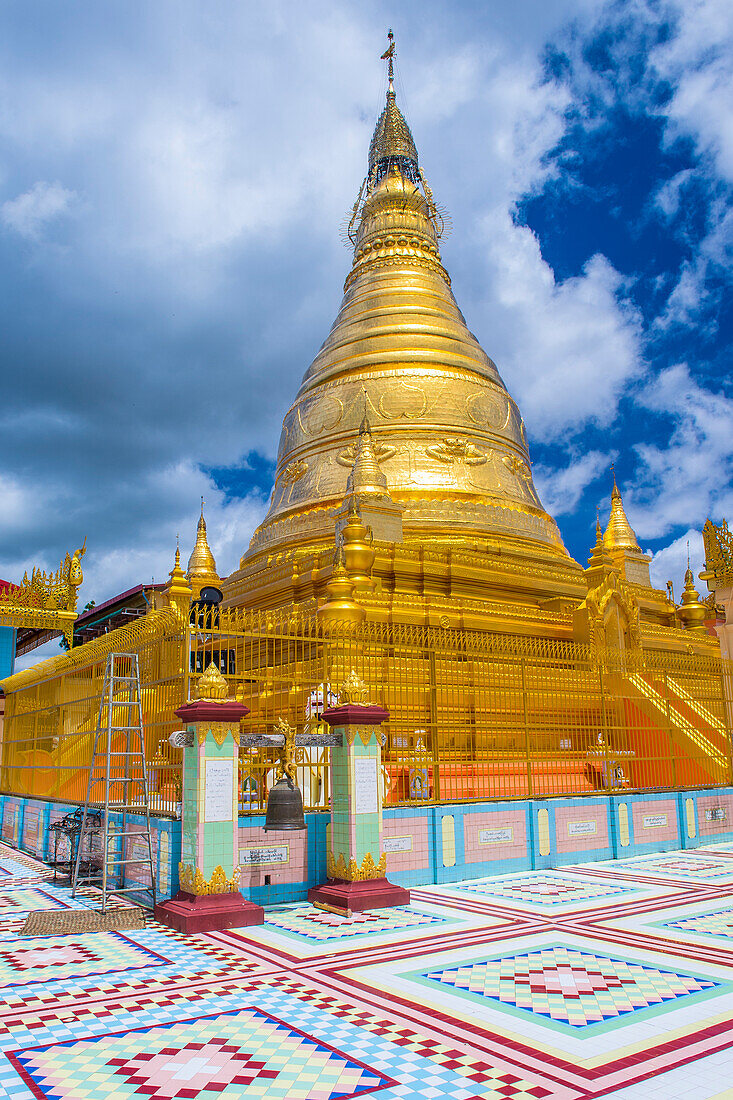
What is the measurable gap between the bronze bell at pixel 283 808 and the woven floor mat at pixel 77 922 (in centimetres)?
148

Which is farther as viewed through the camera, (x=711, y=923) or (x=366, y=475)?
(x=366, y=475)

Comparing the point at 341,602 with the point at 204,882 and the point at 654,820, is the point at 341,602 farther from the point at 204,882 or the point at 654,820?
the point at 204,882

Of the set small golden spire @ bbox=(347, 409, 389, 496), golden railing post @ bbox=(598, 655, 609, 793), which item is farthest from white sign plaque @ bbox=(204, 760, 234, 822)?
small golden spire @ bbox=(347, 409, 389, 496)

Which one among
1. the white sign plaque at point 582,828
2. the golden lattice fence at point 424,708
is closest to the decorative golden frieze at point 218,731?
the golden lattice fence at point 424,708

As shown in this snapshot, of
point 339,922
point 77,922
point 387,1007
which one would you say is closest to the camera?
point 387,1007

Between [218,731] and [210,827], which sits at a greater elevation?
[218,731]

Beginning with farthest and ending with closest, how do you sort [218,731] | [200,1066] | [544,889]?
[544,889]
[218,731]
[200,1066]

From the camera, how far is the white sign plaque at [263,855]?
8.51 meters

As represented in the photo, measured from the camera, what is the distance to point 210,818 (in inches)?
312

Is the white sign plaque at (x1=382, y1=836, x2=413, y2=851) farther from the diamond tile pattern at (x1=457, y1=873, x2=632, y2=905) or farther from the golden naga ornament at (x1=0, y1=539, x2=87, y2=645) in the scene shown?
the golden naga ornament at (x1=0, y1=539, x2=87, y2=645)

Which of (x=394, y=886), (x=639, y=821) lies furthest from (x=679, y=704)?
(x=394, y=886)

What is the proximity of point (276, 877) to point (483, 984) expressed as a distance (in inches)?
137

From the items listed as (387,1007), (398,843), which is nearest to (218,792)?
(398,843)

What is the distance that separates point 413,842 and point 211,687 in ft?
10.5
